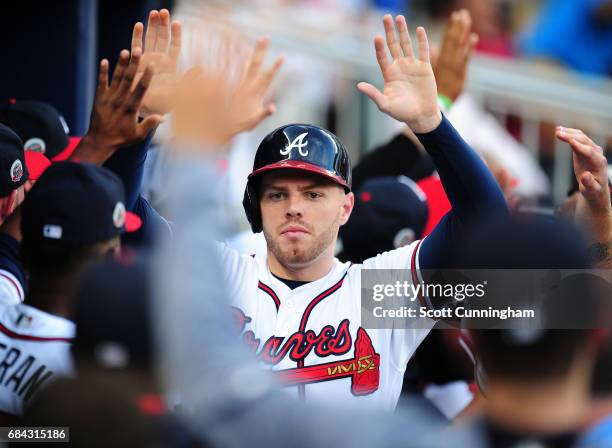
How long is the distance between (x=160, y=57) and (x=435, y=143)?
102 centimetres

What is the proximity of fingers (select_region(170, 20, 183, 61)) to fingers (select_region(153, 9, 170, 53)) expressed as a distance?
2 cm

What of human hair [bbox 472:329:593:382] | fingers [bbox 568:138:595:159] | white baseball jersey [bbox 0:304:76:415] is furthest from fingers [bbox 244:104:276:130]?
human hair [bbox 472:329:593:382]

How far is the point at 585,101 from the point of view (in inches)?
287

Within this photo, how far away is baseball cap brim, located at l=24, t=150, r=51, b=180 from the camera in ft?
12.6

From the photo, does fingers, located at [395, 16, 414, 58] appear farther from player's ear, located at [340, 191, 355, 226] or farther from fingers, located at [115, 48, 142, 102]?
fingers, located at [115, 48, 142, 102]

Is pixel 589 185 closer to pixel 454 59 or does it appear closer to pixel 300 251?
pixel 300 251

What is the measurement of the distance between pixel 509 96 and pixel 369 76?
1042mm

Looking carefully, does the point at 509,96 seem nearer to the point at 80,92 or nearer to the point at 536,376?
the point at 80,92

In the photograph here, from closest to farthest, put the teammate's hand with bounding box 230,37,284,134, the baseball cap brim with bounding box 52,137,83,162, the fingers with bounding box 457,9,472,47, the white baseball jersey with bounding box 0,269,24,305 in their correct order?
the white baseball jersey with bounding box 0,269,24,305 → the teammate's hand with bounding box 230,37,284,134 → the baseball cap brim with bounding box 52,137,83,162 → the fingers with bounding box 457,9,472,47

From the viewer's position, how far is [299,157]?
11.5ft

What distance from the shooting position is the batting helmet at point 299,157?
3508 mm

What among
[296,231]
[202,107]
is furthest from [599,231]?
[202,107]

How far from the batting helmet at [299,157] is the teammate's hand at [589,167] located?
76cm

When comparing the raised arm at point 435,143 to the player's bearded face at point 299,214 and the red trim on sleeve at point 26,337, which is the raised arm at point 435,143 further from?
the red trim on sleeve at point 26,337
